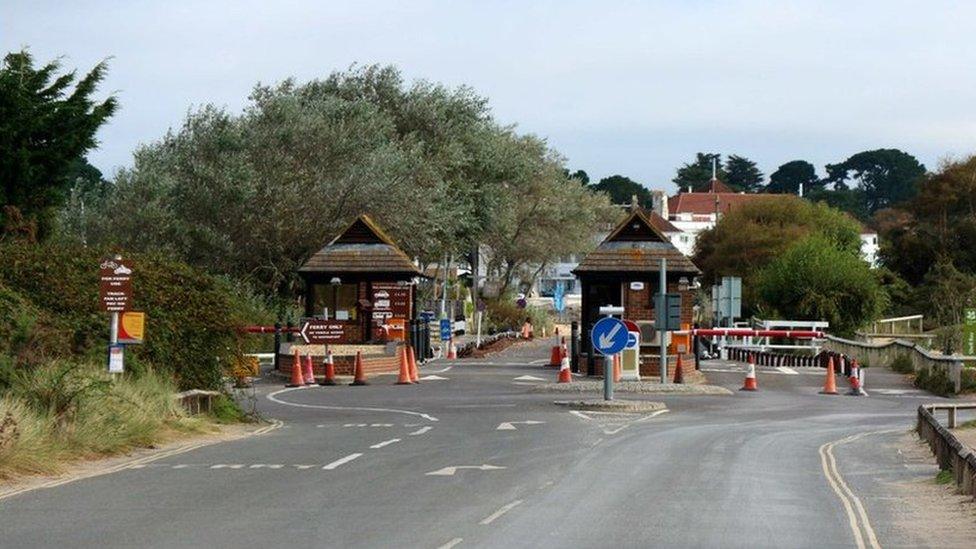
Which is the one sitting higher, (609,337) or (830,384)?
(609,337)

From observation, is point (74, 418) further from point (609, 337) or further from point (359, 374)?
point (359, 374)

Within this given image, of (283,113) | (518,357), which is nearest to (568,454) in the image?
(518,357)

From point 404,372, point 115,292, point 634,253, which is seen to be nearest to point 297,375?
point 404,372

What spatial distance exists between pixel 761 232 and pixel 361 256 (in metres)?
44.9

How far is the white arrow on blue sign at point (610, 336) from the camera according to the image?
31141 millimetres

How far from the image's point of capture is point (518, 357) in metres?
56.0

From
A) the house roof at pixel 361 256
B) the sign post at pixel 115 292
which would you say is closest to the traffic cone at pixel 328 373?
the house roof at pixel 361 256

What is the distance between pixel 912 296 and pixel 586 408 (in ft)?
178

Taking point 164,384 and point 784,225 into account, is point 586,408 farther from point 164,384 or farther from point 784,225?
point 784,225

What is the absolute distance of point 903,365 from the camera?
46031 mm

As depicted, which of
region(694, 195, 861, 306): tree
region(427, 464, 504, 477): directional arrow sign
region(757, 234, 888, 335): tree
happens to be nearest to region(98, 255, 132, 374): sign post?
region(427, 464, 504, 477): directional arrow sign

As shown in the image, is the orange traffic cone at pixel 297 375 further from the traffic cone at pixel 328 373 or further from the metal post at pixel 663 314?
the metal post at pixel 663 314

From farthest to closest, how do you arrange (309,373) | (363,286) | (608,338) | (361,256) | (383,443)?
(363,286) → (361,256) → (309,373) → (608,338) → (383,443)

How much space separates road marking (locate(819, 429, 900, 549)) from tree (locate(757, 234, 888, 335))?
3680cm
